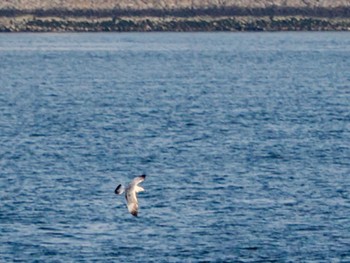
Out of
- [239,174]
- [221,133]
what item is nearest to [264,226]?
[239,174]

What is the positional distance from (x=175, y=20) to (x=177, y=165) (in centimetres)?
9667

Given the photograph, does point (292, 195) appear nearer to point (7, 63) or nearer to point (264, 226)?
point (264, 226)

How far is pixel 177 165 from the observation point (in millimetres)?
40344

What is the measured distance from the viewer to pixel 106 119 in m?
55.6

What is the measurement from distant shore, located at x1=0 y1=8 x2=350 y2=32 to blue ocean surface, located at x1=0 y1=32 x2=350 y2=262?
46.0 meters

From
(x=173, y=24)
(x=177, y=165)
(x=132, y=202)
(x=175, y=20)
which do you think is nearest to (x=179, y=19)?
(x=175, y=20)

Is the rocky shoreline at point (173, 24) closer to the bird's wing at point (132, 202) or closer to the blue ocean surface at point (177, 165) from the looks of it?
the blue ocean surface at point (177, 165)

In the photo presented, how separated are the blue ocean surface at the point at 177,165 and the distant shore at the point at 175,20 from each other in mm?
45967

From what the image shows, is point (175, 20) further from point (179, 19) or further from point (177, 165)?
point (177, 165)

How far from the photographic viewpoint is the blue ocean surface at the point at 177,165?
97.1 feet

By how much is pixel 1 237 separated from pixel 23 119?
25.1 m

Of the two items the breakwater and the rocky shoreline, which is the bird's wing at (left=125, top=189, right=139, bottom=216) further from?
the rocky shoreline

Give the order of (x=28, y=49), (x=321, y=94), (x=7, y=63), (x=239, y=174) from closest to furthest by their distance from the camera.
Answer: (x=239, y=174) < (x=321, y=94) < (x=7, y=63) < (x=28, y=49)

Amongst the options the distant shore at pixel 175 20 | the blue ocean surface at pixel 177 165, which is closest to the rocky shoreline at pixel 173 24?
the distant shore at pixel 175 20
